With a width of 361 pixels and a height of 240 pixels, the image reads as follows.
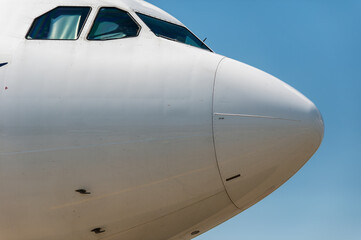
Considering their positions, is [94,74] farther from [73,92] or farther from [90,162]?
[90,162]

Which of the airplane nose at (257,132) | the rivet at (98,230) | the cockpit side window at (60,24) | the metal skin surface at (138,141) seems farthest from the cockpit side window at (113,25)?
the rivet at (98,230)

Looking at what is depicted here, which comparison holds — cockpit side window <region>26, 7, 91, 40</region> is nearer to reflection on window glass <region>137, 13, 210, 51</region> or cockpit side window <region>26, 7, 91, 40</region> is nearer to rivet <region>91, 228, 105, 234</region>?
reflection on window glass <region>137, 13, 210, 51</region>

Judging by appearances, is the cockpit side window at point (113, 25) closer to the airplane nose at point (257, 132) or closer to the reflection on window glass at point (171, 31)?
the reflection on window glass at point (171, 31)

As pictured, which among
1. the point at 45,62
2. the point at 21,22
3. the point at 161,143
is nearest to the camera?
the point at 161,143

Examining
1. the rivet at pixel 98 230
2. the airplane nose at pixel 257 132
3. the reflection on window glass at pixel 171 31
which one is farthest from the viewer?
the reflection on window glass at pixel 171 31

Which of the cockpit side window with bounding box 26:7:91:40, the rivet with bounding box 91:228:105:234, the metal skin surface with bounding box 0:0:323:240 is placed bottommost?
the rivet with bounding box 91:228:105:234

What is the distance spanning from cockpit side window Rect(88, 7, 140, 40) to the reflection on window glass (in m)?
0.29

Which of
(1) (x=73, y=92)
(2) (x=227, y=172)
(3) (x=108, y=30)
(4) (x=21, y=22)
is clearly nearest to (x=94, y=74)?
(1) (x=73, y=92)

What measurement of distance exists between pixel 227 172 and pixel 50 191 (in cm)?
276

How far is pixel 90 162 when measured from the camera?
9.82 m

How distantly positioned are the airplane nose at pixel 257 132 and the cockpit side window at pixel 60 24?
266cm

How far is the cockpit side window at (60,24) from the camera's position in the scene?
35.6 ft

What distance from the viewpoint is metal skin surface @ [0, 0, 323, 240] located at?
9.76 m

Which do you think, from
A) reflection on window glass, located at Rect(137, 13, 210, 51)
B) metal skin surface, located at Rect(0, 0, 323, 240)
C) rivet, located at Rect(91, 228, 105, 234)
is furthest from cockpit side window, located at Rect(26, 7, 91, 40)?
rivet, located at Rect(91, 228, 105, 234)
